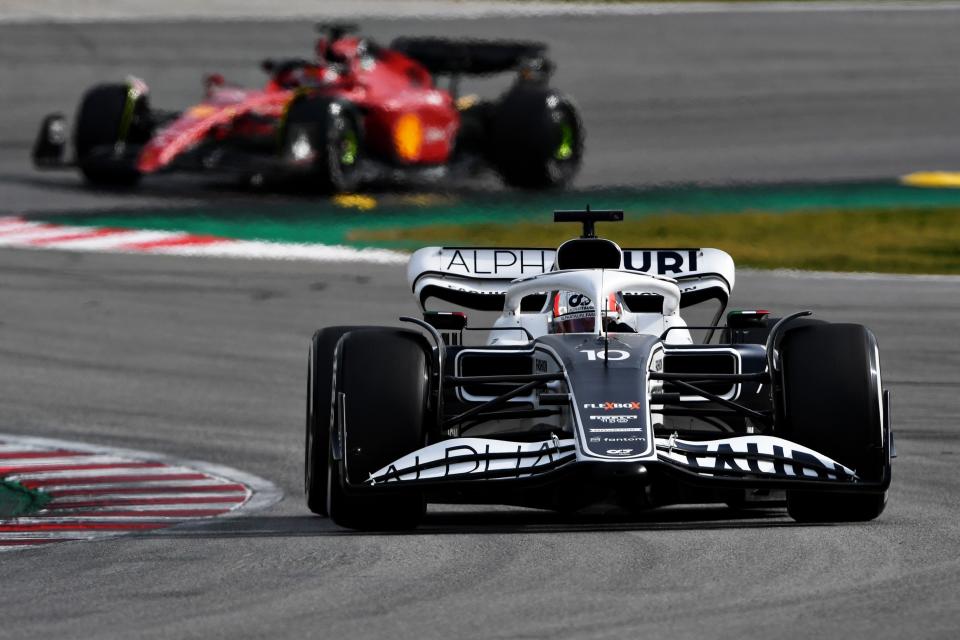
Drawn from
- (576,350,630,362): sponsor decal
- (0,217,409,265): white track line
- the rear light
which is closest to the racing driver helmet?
(576,350,630,362): sponsor decal

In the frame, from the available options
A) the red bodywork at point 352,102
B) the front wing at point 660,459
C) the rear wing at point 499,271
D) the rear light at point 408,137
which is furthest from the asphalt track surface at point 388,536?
the rear light at point 408,137

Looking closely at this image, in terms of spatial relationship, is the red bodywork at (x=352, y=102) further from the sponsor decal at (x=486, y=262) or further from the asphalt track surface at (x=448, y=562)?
the sponsor decal at (x=486, y=262)

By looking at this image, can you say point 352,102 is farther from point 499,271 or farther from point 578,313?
point 578,313

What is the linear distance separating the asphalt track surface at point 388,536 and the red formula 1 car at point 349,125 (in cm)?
90

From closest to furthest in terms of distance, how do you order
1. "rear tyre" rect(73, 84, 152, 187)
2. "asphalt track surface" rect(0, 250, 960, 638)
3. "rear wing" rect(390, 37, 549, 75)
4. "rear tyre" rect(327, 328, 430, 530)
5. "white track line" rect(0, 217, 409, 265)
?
"asphalt track surface" rect(0, 250, 960, 638) < "rear tyre" rect(327, 328, 430, 530) < "white track line" rect(0, 217, 409, 265) < "rear tyre" rect(73, 84, 152, 187) < "rear wing" rect(390, 37, 549, 75)

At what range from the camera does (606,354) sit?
8.88 metres

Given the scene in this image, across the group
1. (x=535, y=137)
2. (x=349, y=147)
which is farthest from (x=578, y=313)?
(x=535, y=137)

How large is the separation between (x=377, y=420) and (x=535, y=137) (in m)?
16.0

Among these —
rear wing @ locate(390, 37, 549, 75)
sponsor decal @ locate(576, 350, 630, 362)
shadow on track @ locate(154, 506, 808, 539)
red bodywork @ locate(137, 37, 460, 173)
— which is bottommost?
shadow on track @ locate(154, 506, 808, 539)

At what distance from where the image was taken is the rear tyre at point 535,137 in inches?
968

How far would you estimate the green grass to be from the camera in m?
20.4

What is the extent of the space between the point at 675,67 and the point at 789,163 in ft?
18.7

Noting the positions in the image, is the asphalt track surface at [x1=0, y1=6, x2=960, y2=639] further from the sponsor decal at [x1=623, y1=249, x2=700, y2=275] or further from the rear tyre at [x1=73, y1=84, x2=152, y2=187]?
the sponsor decal at [x1=623, y1=249, x2=700, y2=275]

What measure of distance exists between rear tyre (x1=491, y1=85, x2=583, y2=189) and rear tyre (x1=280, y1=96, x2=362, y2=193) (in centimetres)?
201
